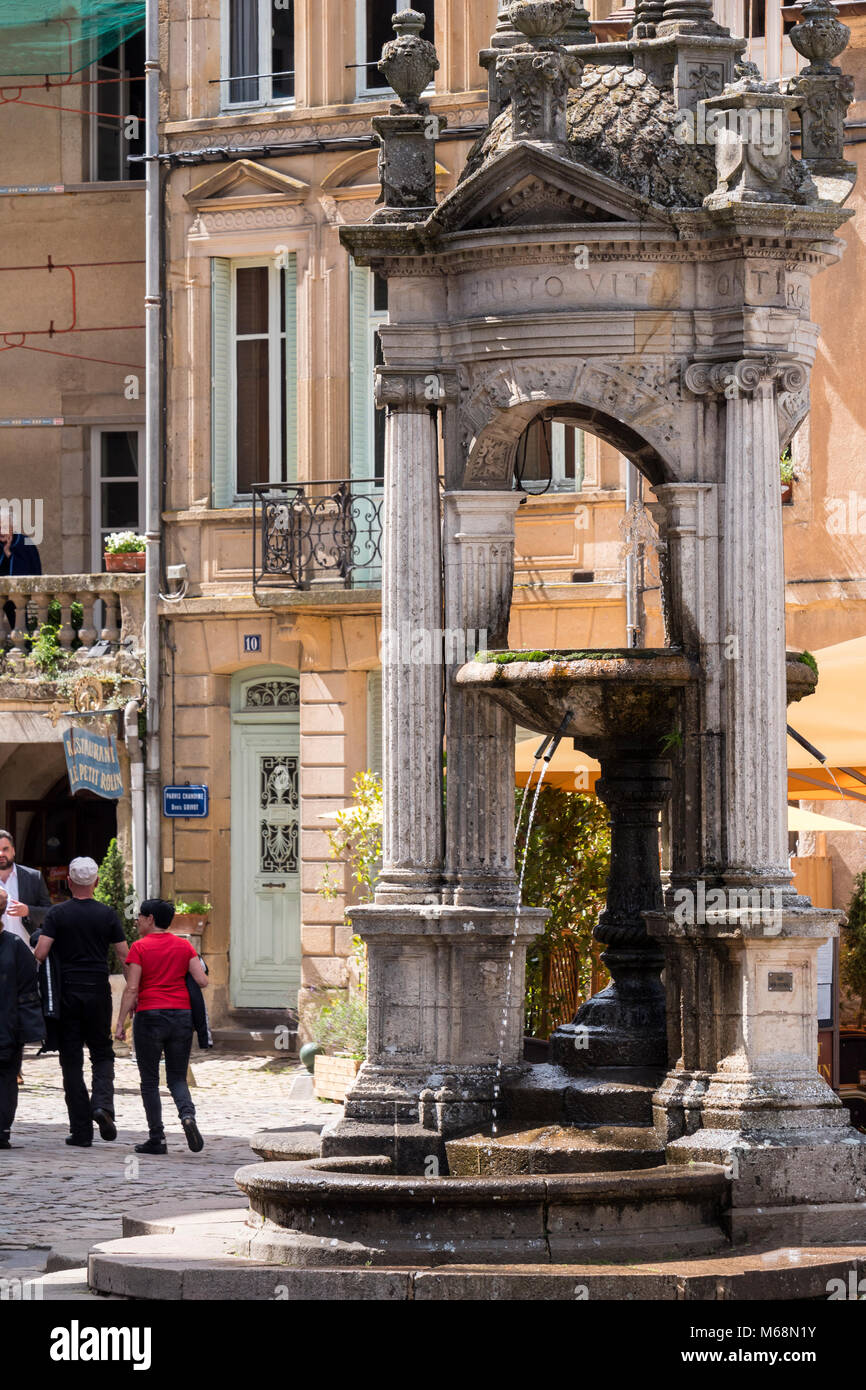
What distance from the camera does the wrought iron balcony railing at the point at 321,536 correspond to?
22.4 metres

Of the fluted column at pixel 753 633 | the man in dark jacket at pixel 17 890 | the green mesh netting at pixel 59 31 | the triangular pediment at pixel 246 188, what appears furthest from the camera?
the green mesh netting at pixel 59 31

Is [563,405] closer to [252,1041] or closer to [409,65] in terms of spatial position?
[409,65]

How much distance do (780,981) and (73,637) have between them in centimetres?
1433

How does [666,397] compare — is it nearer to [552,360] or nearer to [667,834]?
[552,360]

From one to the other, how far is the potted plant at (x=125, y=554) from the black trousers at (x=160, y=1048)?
8.63 metres

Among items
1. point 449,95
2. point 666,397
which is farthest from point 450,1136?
point 449,95

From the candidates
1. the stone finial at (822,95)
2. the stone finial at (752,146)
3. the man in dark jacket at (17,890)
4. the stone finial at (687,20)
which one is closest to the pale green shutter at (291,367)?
the man in dark jacket at (17,890)

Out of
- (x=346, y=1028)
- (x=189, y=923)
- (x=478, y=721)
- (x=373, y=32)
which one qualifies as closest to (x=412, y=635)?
(x=478, y=721)

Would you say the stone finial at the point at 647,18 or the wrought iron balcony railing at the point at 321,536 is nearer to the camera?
the stone finial at the point at 647,18

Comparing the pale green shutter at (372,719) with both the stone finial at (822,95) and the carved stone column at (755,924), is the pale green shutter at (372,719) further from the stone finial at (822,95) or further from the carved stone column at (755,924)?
the carved stone column at (755,924)

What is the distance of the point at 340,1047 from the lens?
699 inches

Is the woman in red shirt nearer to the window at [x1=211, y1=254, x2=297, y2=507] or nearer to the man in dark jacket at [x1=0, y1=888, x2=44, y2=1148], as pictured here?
the man in dark jacket at [x1=0, y1=888, x2=44, y2=1148]

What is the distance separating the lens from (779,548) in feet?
34.9

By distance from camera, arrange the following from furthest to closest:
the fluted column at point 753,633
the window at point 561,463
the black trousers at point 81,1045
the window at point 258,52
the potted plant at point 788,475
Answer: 1. the window at point 258,52
2. the window at point 561,463
3. the potted plant at point 788,475
4. the black trousers at point 81,1045
5. the fluted column at point 753,633
